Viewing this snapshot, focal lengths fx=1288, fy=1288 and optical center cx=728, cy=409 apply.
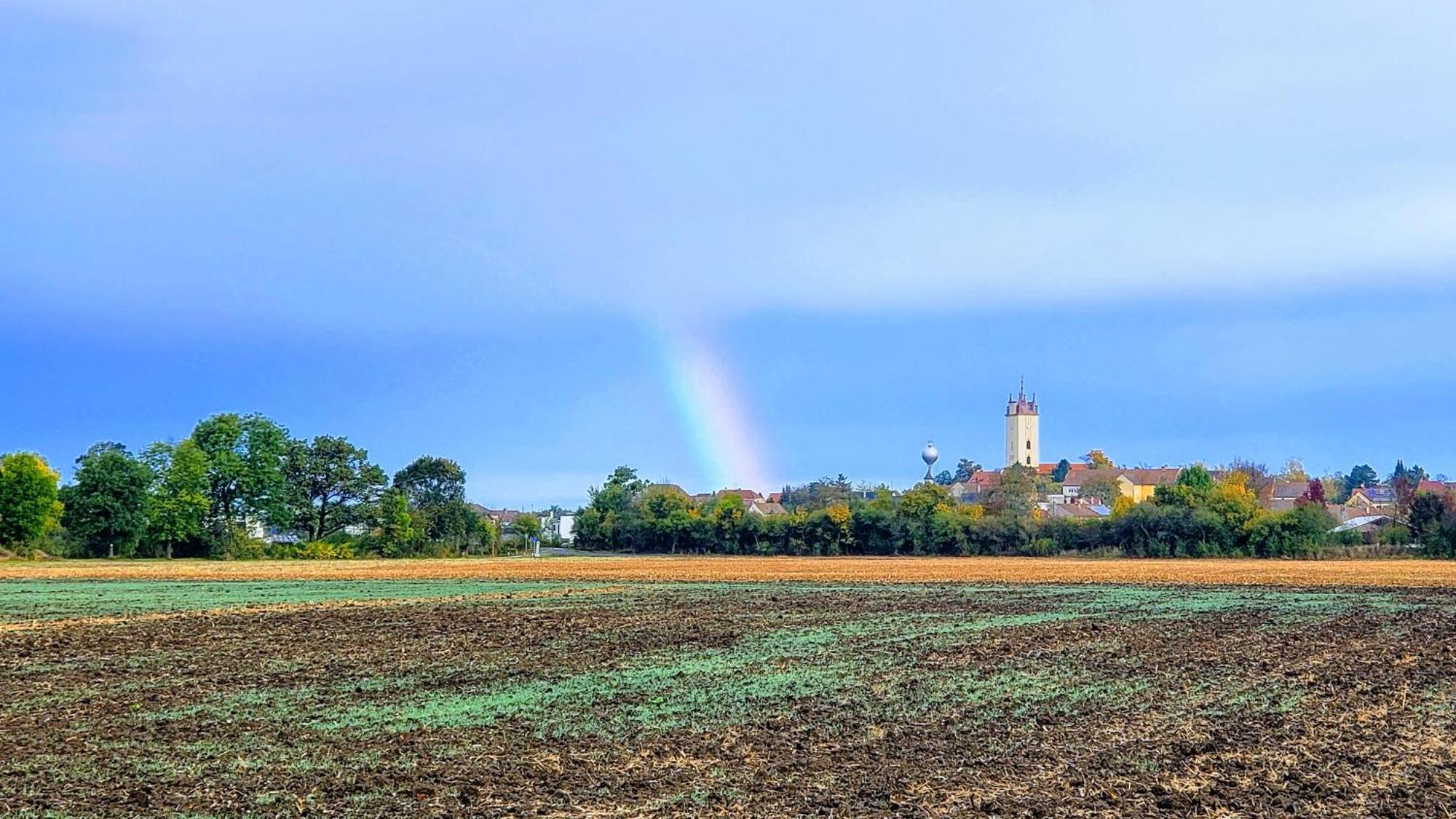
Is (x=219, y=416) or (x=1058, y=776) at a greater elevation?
(x=219, y=416)

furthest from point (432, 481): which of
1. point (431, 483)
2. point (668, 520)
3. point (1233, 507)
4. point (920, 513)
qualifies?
point (1233, 507)

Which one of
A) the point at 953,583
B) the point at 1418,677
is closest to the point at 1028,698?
the point at 1418,677

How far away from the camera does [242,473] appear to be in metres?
94.0

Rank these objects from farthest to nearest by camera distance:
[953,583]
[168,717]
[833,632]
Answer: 1. [953,583]
2. [833,632]
3. [168,717]

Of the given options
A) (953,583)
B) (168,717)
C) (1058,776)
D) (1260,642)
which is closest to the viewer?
(1058,776)

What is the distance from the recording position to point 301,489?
98.2m

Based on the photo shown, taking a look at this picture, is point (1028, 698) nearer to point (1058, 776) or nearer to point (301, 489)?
point (1058, 776)

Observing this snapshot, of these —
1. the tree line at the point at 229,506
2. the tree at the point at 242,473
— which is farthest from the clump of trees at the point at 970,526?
the tree at the point at 242,473

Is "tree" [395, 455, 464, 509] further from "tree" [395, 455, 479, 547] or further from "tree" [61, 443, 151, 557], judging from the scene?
"tree" [61, 443, 151, 557]

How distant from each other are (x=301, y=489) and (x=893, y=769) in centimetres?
9250

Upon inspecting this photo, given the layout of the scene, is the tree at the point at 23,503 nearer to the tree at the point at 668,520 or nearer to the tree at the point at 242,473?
the tree at the point at 242,473

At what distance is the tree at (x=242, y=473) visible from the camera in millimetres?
92812

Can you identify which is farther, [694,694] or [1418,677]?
[1418,677]

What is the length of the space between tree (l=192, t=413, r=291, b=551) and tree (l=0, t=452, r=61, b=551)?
11836 mm
